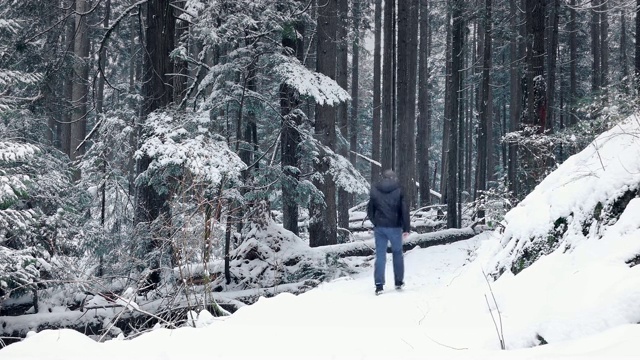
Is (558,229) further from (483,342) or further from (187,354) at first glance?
(187,354)

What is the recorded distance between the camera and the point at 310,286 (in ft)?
34.5

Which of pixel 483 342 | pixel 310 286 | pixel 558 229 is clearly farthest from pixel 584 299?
pixel 310 286

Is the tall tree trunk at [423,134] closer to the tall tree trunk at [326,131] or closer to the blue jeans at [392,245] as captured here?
the tall tree trunk at [326,131]

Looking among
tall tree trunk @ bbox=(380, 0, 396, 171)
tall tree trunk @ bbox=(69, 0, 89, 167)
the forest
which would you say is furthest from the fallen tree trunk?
tall tree trunk @ bbox=(69, 0, 89, 167)

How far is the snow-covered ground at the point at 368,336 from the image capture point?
300 cm

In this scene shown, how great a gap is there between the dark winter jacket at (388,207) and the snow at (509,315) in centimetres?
157

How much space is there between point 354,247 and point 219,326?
8.76 meters

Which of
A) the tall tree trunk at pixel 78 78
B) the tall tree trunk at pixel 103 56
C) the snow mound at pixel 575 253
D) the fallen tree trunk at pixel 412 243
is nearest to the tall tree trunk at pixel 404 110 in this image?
the fallen tree trunk at pixel 412 243

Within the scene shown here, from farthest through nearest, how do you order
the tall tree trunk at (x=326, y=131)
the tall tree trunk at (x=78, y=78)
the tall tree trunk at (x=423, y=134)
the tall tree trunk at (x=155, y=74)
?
1. the tall tree trunk at (x=423, y=134)
2. the tall tree trunk at (x=78, y=78)
3. the tall tree trunk at (x=326, y=131)
4. the tall tree trunk at (x=155, y=74)

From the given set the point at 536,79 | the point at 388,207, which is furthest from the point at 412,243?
the point at 388,207

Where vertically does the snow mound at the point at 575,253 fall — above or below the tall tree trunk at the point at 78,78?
below

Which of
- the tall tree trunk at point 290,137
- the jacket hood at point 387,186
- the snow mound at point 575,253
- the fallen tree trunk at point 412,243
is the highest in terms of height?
the tall tree trunk at point 290,137

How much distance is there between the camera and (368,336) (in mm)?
3957

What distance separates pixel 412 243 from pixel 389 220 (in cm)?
789
